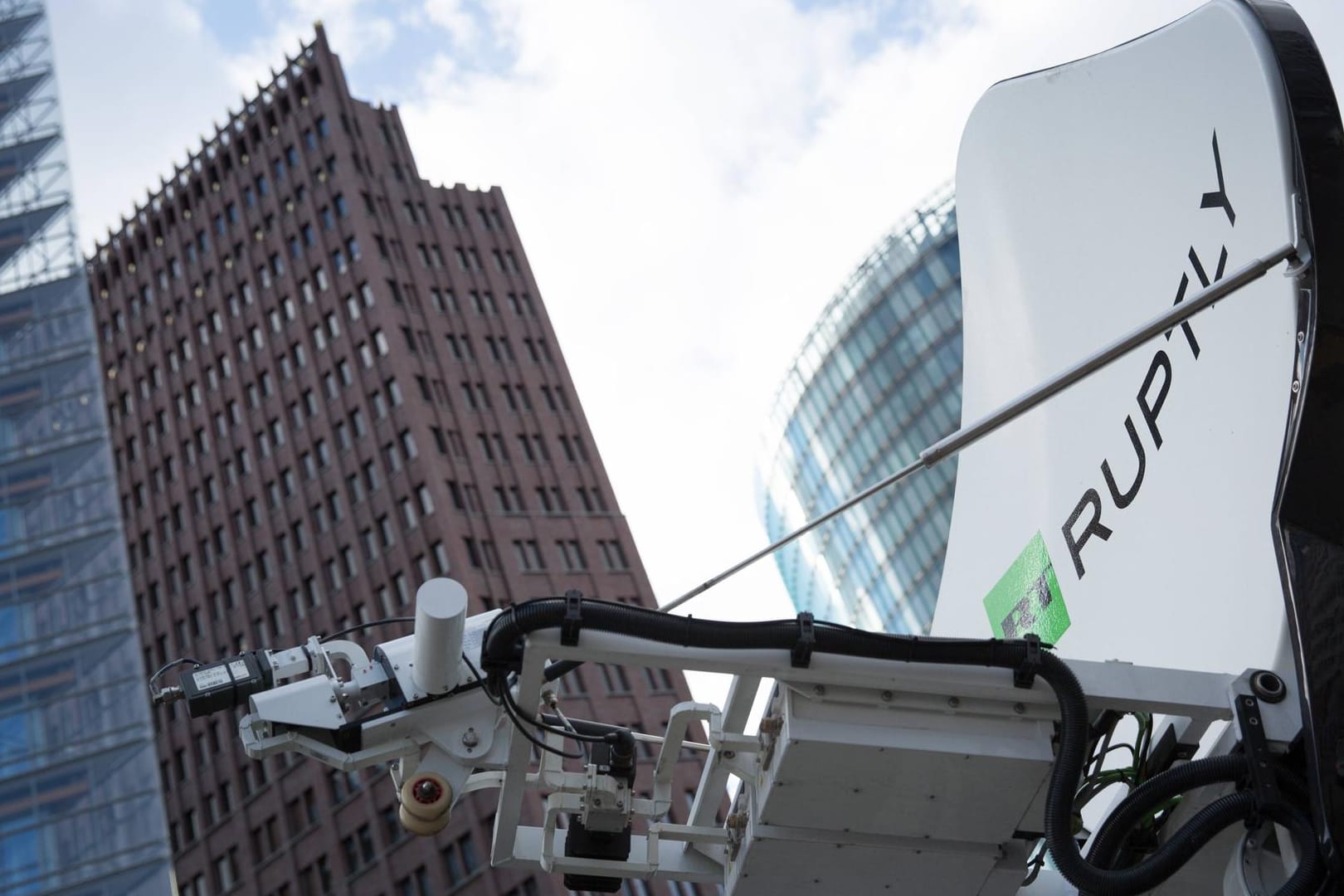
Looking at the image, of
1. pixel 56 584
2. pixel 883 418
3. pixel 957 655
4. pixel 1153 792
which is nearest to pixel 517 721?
pixel 957 655

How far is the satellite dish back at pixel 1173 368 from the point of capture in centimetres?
642

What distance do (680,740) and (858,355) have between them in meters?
75.8

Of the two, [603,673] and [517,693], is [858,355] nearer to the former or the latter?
[603,673]

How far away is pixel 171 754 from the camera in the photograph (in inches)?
3206

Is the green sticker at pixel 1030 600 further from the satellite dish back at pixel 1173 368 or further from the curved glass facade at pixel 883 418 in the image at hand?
the curved glass facade at pixel 883 418

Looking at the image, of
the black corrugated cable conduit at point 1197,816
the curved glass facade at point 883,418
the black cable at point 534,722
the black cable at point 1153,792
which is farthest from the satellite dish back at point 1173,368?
the curved glass facade at point 883,418

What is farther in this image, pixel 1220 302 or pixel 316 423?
pixel 316 423

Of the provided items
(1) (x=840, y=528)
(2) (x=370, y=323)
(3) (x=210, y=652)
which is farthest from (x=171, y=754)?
(1) (x=840, y=528)

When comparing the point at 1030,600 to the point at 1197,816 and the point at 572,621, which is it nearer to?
the point at 1197,816

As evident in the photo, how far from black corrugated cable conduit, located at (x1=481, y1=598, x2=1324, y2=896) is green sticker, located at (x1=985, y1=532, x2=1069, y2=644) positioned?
1.87 m

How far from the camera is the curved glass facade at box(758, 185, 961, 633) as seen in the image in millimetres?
76750

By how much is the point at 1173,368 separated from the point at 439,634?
3578 mm

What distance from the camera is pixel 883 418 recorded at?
8069 centimetres

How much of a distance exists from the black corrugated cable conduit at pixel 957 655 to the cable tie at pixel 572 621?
21mm
